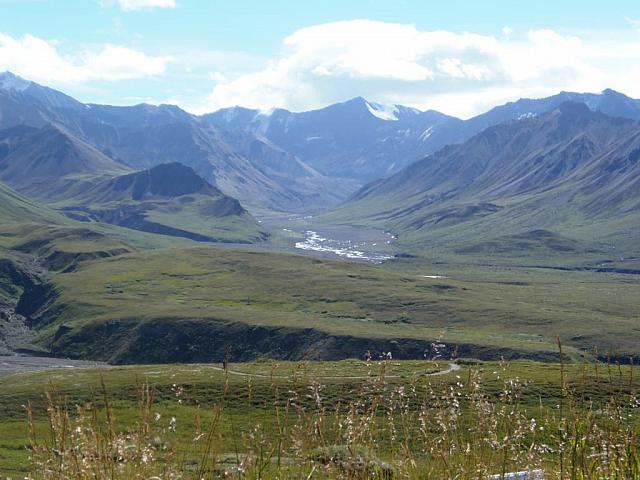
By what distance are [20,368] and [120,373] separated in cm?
3902

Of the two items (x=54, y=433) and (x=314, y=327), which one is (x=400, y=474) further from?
(x=314, y=327)

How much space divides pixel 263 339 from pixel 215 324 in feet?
41.4

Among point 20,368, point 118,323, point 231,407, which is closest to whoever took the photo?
point 231,407

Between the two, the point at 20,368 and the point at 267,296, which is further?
the point at 267,296

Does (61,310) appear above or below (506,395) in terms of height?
below

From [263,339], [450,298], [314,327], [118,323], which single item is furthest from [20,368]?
[450,298]

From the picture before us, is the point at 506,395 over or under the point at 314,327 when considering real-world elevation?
over

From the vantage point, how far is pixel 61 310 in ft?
574

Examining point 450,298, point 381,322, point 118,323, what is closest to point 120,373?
point 118,323

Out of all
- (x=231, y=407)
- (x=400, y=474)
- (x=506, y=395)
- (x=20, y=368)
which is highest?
(x=506, y=395)

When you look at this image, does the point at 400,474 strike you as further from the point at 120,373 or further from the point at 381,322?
the point at 381,322

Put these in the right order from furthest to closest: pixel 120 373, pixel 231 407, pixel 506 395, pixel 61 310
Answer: pixel 61 310
pixel 120 373
pixel 231 407
pixel 506 395

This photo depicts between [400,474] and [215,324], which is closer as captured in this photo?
[400,474]

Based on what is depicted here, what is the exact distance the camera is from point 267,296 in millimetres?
190500
